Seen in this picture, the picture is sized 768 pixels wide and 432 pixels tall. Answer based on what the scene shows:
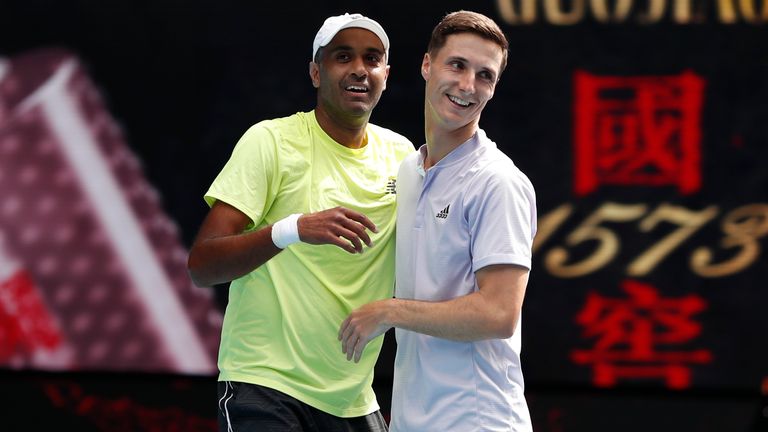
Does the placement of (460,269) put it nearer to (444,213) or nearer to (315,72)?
(444,213)

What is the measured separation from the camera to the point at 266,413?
12.3ft

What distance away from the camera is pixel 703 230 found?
6.12 meters

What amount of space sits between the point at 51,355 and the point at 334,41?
304 cm

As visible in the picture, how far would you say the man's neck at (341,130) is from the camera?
13.0 ft

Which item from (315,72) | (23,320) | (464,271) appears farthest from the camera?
(23,320)

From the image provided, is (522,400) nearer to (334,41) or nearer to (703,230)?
(334,41)

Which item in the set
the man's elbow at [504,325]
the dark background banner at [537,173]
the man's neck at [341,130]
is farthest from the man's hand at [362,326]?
the dark background banner at [537,173]

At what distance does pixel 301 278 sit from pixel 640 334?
8.99 ft

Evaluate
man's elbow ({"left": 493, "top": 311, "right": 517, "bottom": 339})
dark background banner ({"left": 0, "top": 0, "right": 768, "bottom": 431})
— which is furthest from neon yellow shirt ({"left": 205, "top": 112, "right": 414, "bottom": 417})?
dark background banner ({"left": 0, "top": 0, "right": 768, "bottom": 431})

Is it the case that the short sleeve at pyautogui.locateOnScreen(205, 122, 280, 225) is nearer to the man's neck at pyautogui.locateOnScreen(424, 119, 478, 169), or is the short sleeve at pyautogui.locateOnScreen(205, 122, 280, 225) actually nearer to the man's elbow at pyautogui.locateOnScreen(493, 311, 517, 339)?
the man's neck at pyautogui.locateOnScreen(424, 119, 478, 169)

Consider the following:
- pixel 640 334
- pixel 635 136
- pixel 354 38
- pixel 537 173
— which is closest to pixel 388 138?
pixel 354 38

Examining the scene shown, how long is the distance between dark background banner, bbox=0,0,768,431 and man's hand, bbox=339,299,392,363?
289cm

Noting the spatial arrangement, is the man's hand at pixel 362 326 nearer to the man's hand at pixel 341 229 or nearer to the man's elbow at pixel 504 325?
the man's hand at pixel 341 229

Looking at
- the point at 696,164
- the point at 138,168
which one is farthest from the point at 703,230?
the point at 138,168
